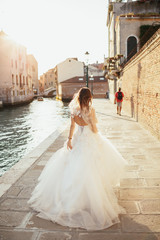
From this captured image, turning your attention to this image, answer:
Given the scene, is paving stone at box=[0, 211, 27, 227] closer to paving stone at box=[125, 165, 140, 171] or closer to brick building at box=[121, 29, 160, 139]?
paving stone at box=[125, 165, 140, 171]

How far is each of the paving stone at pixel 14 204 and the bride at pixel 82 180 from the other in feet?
0.37

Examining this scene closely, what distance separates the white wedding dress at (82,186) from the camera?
8.54ft

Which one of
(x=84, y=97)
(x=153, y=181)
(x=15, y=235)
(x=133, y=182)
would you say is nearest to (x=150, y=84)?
(x=153, y=181)

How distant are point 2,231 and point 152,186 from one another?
8.00 ft

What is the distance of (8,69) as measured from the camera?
41.0 metres

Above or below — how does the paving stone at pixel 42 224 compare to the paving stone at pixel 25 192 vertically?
below

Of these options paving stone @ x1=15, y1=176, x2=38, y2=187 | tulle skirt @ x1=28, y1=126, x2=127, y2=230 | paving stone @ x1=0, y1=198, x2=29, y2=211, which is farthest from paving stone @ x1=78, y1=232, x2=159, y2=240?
paving stone @ x1=15, y1=176, x2=38, y2=187

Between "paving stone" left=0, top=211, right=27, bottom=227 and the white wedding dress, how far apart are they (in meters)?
Result: 0.22

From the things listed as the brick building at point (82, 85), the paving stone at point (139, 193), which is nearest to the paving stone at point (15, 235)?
the paving stone at point (139, 193)

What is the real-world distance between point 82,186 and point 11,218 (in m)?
1.03

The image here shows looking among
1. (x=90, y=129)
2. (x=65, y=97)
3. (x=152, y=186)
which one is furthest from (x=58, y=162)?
(x=65, y=97)

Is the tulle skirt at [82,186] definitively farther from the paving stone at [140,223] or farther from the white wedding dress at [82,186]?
the paving stone at [140,223]

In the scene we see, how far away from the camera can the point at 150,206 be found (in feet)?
9.83

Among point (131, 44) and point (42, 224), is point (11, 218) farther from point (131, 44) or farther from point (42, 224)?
point (131, 44)
